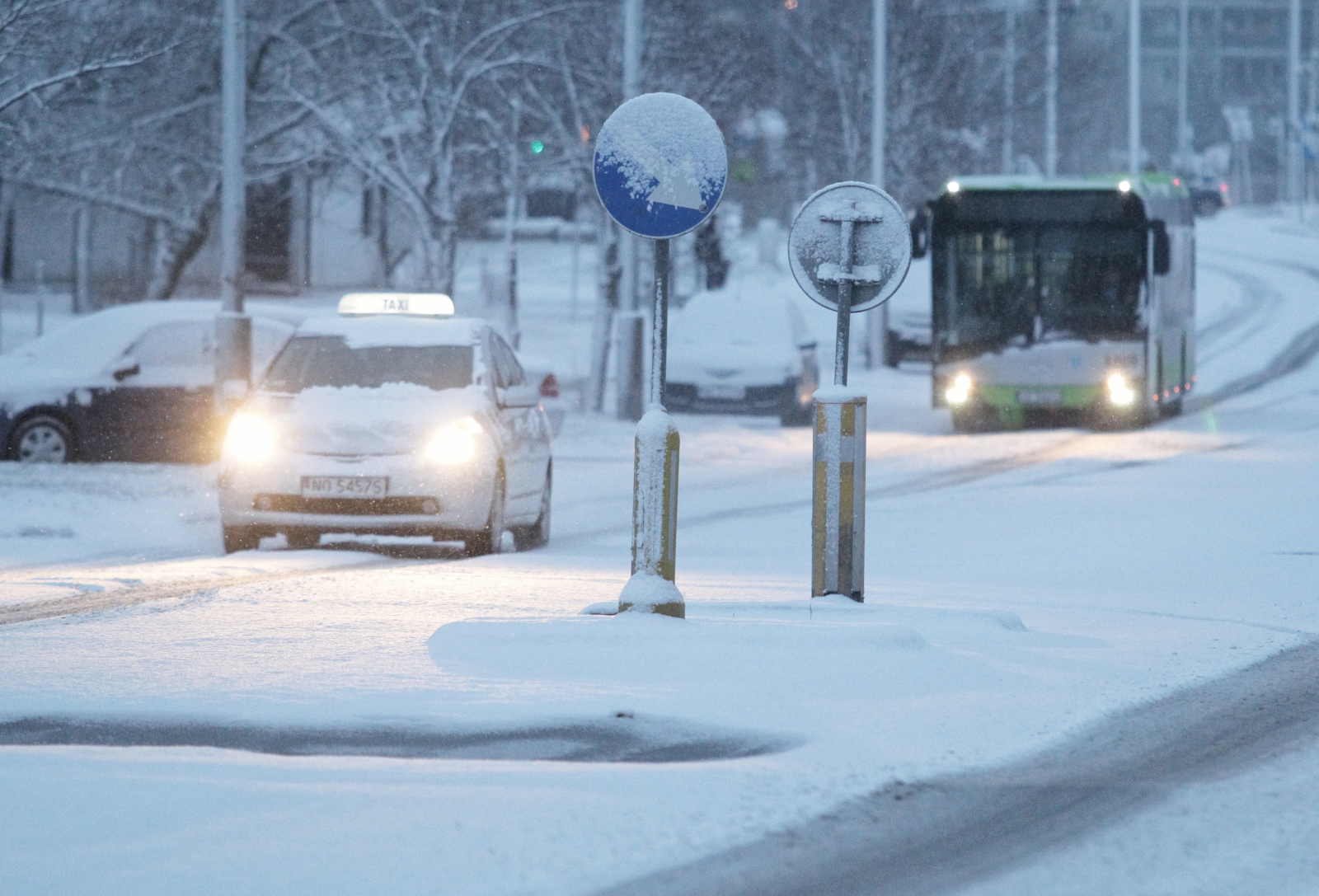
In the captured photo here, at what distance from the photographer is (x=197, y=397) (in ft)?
62.3

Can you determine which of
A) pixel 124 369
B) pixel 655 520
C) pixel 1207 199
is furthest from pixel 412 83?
pixel 1207 199

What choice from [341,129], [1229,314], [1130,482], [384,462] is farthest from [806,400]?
[1229,314]

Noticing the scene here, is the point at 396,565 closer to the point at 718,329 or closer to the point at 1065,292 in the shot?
the point at 1065,292

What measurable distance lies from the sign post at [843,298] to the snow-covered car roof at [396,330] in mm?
4576

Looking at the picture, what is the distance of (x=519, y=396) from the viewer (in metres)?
13.8

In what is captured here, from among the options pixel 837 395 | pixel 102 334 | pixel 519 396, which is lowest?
pixel 519 396

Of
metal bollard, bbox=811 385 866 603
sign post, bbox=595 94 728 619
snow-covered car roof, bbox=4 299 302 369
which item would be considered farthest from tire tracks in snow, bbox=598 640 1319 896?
snow-covered car roof, bbox=4 299 302 369

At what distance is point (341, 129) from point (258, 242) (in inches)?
883

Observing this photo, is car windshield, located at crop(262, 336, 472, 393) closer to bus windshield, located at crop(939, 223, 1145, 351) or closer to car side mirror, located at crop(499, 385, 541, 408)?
car side mirror, located at crop(499, 385, 541, 408)

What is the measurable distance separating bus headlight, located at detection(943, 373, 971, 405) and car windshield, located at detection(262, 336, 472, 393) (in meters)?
12.7

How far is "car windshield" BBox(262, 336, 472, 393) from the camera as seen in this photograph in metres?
13.4

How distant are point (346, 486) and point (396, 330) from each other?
4.91 ft

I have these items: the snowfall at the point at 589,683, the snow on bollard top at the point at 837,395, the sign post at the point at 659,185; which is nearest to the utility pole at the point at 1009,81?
the snowfall at the point at 589,683

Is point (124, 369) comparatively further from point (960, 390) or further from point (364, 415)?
point (960, 390)
